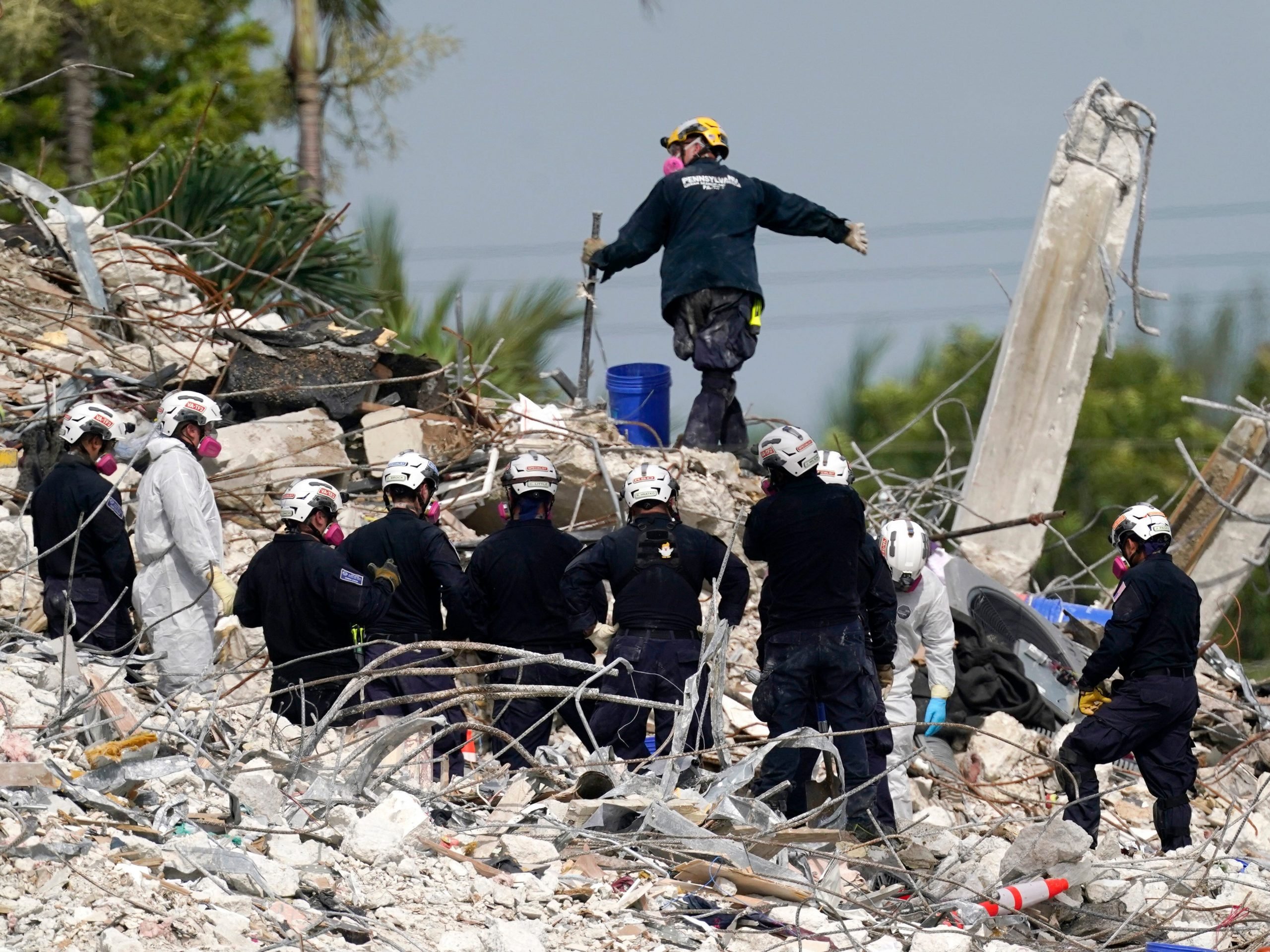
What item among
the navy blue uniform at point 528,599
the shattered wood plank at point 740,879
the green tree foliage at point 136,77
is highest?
the green tree foliage at point 136,77

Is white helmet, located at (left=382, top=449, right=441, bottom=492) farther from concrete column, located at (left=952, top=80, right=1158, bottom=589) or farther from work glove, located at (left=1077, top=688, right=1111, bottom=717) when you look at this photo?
concrete column, located at (left=952, top=80, right=1158, bottom=589)

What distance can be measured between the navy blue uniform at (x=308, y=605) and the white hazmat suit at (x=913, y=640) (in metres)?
2.48

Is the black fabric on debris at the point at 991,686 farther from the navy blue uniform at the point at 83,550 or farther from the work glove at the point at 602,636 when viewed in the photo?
the navy blue uniform at the point at 83,550

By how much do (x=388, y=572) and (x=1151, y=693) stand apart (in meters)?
3.32

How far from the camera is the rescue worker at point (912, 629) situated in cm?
864

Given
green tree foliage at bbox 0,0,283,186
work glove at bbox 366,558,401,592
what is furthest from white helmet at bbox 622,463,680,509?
green tree foliage at bbox 0,0,283,186

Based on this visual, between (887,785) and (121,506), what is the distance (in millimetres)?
3753

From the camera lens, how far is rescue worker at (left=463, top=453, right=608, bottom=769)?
8.02 metres

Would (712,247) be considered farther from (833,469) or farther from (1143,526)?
(1143,526)

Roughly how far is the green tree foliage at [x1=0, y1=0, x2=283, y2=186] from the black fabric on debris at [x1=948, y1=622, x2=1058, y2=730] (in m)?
13.2

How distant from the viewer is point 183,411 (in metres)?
8.48

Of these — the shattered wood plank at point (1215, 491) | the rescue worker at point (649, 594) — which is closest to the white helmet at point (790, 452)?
the rescue worker at point (649, 594)

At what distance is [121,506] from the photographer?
8.72 metres

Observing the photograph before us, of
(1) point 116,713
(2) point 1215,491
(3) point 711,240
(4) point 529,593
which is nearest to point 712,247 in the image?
(3) point 711,240
